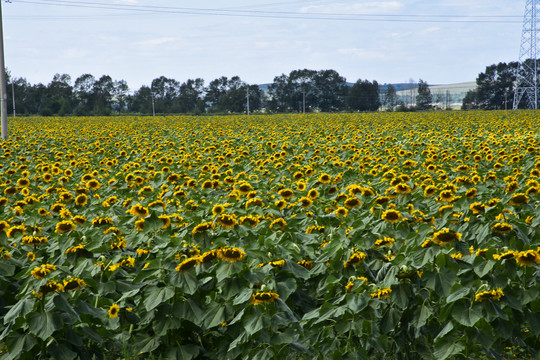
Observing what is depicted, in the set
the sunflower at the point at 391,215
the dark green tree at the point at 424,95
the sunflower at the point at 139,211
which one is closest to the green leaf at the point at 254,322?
the sunflower at the point at 391,215

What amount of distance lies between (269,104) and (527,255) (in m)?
88.7

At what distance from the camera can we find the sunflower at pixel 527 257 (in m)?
3.27

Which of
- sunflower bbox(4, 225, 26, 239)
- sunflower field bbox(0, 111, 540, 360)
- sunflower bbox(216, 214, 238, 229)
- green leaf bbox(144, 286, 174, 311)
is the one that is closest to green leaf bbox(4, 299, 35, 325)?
sunflower field bbox(0, 111, 540, 360)

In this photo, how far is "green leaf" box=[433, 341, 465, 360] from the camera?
3098 mm

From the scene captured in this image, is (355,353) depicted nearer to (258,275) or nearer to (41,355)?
(258,275)

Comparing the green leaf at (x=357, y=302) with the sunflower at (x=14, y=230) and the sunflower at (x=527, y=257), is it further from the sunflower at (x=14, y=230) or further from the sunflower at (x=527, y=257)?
the sunflower at (x=14, y=230)

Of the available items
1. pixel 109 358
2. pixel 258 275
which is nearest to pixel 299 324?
pixel 258 275

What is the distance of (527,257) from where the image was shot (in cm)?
329

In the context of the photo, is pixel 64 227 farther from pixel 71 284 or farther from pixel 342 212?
pixel 342 212

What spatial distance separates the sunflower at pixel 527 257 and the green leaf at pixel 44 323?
9.05 ft

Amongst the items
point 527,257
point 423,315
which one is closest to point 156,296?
point 423,315

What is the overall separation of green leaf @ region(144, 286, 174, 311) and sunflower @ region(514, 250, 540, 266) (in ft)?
7.03

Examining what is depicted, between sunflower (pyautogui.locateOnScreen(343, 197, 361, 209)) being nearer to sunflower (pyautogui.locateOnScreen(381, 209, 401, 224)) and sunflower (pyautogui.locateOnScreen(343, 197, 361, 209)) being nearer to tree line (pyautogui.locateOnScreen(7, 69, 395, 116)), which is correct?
sunflower (pyautogui.locateOnScreen(381, 209, 401, 224))

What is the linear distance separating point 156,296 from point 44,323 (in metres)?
0.63
